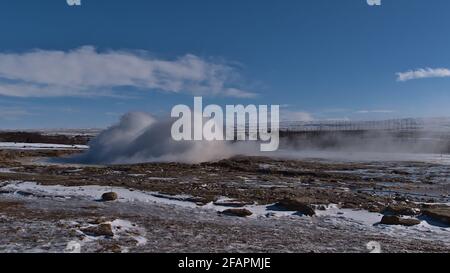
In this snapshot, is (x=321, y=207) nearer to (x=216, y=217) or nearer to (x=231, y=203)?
(x=231, y=203)

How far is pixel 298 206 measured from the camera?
43.7 feet

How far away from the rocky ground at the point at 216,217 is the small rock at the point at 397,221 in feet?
0.08

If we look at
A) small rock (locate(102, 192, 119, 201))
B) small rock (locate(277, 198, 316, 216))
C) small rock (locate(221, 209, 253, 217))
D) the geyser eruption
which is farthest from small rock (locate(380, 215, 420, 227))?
the geyser eruption

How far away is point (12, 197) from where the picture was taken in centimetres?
1528

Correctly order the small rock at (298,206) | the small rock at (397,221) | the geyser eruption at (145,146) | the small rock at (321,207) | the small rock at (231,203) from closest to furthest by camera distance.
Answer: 1. the small rock at (397,221)
2. the small rock at (298,206)
3. the small rock at (321,207)
4. the small rock at (231,203)
5. the geyser eruption at (145,146)

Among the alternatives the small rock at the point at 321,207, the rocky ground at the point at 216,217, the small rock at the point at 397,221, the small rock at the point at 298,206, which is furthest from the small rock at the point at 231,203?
the small rock at the point at 397,221

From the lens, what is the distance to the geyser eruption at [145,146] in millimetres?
34469

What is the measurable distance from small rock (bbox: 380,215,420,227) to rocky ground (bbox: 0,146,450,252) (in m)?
0.03

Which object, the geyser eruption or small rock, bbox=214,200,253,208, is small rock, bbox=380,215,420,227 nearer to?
small rock, bbox=214,200,253,208

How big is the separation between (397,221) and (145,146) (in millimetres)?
26797

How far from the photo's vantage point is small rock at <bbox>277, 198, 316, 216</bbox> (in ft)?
42.4

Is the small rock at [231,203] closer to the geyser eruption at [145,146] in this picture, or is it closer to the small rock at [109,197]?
the small rock at [109,197]
